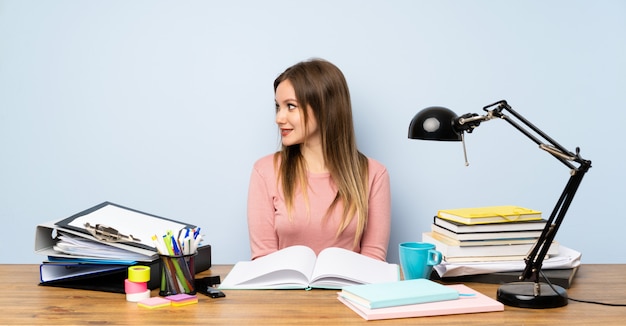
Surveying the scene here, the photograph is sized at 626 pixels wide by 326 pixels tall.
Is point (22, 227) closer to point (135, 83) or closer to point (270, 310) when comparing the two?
point (135, 83)

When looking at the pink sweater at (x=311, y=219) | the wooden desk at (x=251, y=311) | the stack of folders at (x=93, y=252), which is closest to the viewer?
the wooden desk at (x=251, y=311)

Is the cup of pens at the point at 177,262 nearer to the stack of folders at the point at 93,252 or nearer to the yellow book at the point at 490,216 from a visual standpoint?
the stack of folders at the point at 93,252

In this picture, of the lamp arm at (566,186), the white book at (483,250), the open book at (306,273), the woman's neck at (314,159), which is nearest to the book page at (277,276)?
the open book at (306,273)

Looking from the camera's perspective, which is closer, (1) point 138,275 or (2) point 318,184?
(1) point 138,275

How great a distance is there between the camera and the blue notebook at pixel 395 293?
1.24 meters

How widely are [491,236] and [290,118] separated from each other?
0.84m

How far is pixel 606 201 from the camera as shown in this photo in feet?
7.93

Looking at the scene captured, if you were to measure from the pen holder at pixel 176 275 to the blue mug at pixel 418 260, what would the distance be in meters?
0.48

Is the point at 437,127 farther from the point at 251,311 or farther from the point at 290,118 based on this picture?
the point at 290,118

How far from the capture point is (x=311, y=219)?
2100mm

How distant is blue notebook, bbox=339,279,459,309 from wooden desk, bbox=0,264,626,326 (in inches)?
1.4

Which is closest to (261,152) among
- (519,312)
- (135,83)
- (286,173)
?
(286,173)

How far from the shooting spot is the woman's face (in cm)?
210

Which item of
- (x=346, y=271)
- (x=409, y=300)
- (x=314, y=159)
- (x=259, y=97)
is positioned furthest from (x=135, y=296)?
(x=259, y=97)
